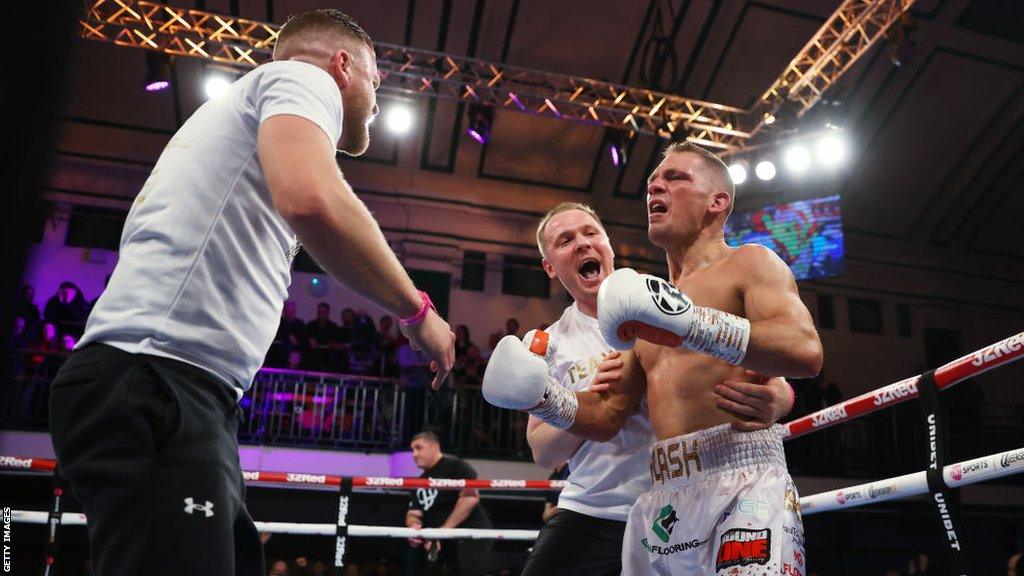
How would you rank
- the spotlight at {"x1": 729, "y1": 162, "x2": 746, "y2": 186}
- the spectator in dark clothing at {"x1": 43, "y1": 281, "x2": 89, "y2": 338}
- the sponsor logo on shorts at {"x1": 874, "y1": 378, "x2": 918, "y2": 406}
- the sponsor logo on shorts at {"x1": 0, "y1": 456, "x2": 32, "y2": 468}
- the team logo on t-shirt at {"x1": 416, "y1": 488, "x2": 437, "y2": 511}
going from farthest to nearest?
the spotlight at {"x1": 729, "y1": 162, "x2": 746, "y2": 186} < the spectator in dark clothing at {"x1": 43, "y1": 281, "x2": 89, "y2": 338} < the team logo on t-shirt at {"x1": 416, "y1": 488, "x2": 437, "y2": 511} < the sponsor logo on shorts at {"x1": 0, "y1": 456, "x2": 32, "y2": 468} < the sponsor logo on shorts at {"x1": 874, "y1": 378, "x2": 918, "y2": 406}

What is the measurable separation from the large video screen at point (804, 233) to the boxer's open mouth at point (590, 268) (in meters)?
7.53

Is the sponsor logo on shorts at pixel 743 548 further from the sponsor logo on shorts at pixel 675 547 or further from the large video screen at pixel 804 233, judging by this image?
the large video screen at pixel 804 233

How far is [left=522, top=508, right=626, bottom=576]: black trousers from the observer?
2217mm

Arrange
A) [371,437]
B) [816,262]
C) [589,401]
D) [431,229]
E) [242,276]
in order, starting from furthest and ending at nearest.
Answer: [431,229]
[816,262]
[371,437]
[589,401]
[242,276]

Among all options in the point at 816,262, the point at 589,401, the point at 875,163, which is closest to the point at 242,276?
the point at 589,401

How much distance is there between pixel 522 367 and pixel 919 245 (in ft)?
41.4

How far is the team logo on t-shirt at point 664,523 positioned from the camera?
180cm

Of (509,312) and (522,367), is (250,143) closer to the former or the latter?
(522,367)

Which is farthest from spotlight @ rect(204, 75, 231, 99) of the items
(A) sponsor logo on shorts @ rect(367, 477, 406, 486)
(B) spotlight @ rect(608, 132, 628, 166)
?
(A) sponsor logo on shorts @ rect(367, 477, 406, 486)

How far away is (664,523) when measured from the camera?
1815 millimetres

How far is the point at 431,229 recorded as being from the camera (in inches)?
448

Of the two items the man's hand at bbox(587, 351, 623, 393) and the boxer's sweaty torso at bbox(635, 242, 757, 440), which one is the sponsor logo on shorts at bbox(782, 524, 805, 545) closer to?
the boxer's sweaty torso at bbox(635, 242, 757, 440)

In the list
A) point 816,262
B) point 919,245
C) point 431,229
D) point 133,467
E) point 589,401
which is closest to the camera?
point 133,467

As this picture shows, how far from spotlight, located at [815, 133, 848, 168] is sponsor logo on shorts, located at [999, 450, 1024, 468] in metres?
7.53
